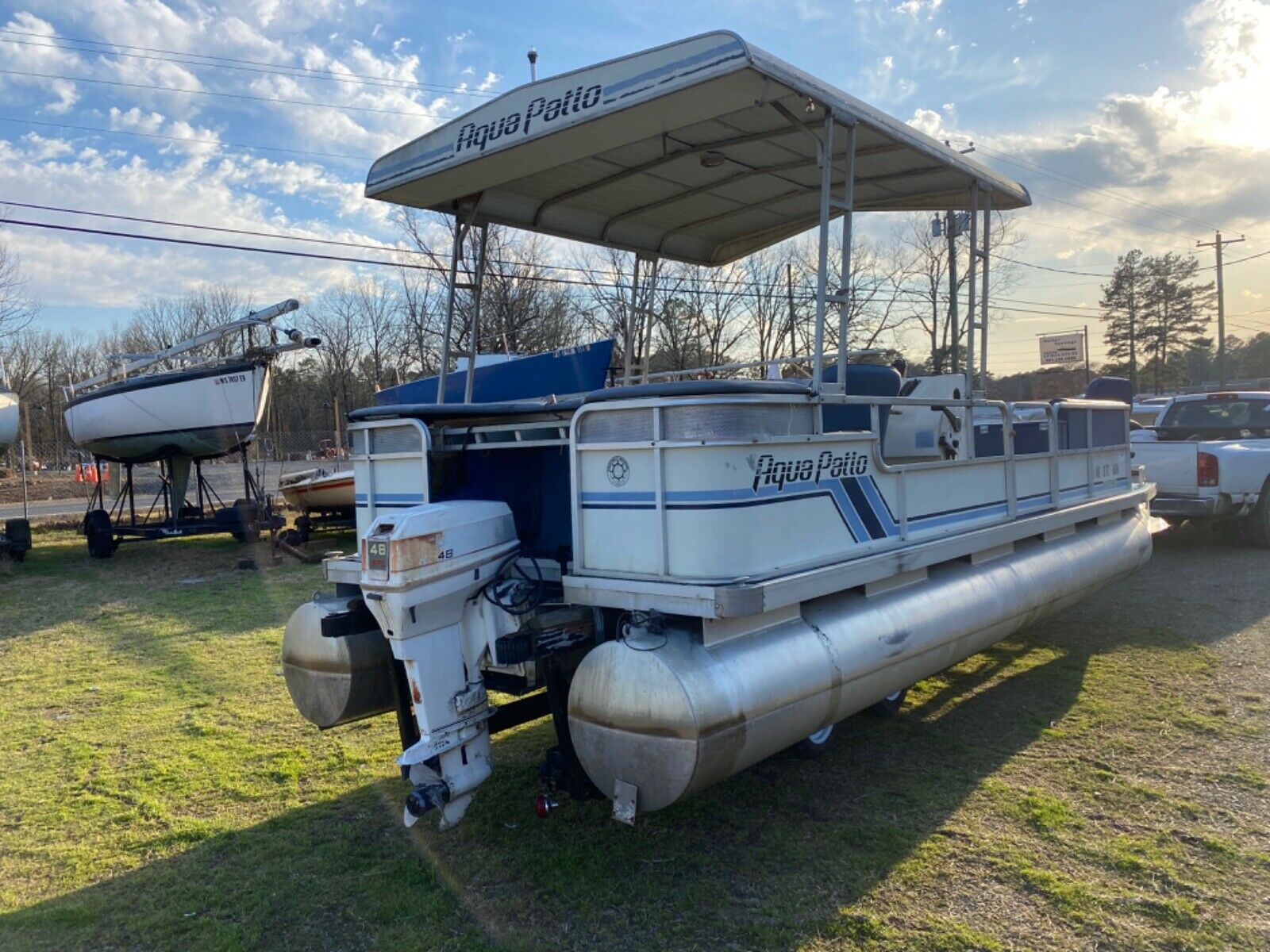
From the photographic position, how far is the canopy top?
343cm

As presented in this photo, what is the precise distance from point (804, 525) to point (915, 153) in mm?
2341

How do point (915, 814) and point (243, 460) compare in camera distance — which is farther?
point (243, 460)

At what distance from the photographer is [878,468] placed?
392cm

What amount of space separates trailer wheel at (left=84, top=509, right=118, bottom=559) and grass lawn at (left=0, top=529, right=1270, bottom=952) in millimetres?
7486

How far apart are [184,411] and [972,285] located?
11958 millimetres

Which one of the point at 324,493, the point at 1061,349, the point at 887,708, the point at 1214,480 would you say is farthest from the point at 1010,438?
the point at 1061,349

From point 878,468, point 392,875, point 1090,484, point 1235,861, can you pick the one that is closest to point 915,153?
point 878,468

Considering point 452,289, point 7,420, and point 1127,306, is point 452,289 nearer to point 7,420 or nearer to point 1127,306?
point 7,420

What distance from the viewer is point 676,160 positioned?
482 cm

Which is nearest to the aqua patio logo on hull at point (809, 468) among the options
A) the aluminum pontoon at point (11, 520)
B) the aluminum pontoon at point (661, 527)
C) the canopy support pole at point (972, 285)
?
the aluminum pontoon at point (661, 527)

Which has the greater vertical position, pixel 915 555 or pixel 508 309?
pixel 508 309

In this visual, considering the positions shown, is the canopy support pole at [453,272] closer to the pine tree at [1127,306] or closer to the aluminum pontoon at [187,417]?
the aluminum pontoon at [187,417]

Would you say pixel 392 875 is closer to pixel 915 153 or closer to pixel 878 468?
pixel 878 468

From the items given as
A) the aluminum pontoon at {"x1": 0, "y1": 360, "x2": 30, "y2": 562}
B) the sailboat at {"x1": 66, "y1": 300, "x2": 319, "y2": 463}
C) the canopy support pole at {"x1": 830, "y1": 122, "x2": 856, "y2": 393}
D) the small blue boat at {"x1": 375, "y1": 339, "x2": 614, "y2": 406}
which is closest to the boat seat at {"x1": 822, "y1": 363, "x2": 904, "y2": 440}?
the canopy support pole at {"x1": 830, "y1": 122, "x2": 856, "y2": 393}
